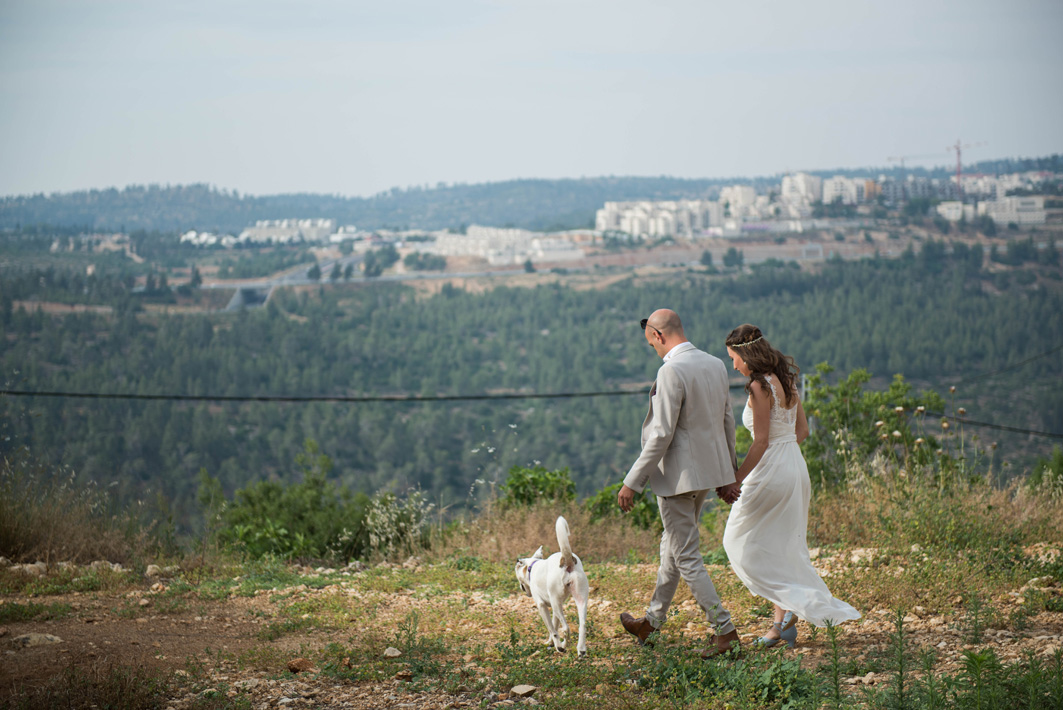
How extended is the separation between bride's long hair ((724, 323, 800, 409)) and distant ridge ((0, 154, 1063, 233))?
75055 mm

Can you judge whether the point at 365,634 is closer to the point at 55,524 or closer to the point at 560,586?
the point at 560,586

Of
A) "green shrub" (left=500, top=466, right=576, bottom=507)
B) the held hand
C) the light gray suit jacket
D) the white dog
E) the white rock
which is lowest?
"green shrub" (left=500, top=466, right=576, bottom=507)

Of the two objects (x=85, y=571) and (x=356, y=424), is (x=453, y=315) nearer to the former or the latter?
(x=356, y=424)

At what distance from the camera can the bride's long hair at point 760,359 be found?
323 cm

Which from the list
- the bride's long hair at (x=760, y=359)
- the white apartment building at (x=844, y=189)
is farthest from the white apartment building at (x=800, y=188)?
the bride's long hair at (x=760, y=359)

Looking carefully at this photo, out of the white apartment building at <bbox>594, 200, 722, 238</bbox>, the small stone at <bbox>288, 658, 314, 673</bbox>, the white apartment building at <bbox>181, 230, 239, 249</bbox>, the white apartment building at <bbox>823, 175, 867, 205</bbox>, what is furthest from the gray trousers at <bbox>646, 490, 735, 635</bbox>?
the white apartment building at <bbox>823, 175, 867, 205</bbox>

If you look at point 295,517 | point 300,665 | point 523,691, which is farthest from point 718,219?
point 523,691

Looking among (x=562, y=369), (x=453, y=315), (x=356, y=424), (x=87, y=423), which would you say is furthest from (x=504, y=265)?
(x=87, y=423)

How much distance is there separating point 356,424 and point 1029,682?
48.9m

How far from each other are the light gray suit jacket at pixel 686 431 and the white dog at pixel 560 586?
0.40 metres

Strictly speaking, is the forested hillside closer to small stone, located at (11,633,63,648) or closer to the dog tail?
small stone, located at (11,633,63,648)

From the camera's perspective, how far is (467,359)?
59.3 meters

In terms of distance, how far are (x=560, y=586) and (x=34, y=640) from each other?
8.01 ft

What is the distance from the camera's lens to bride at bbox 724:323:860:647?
3.25 meters
